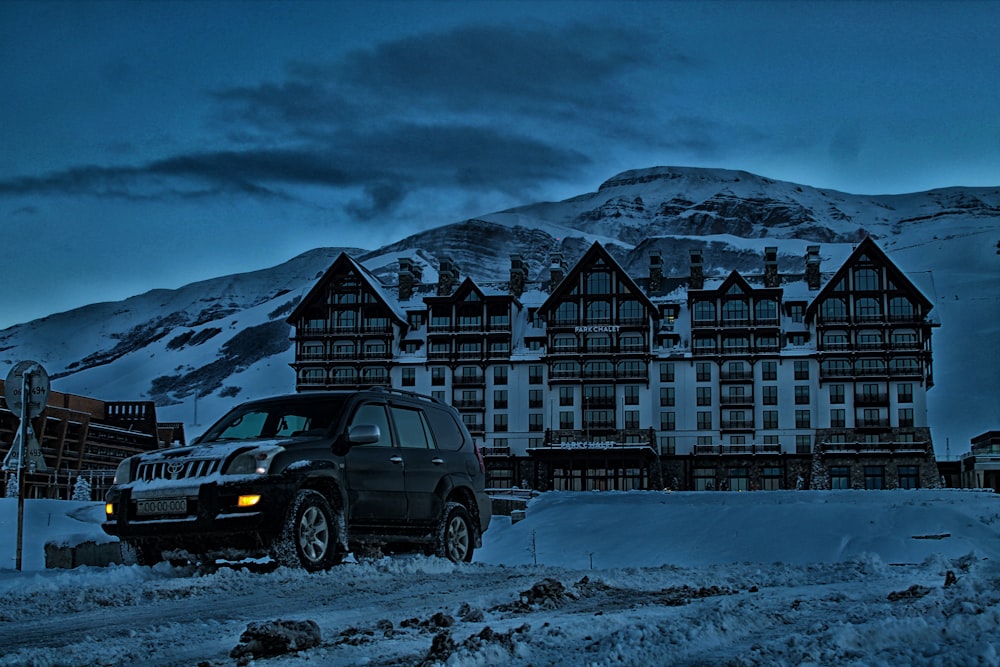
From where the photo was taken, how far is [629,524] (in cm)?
4544

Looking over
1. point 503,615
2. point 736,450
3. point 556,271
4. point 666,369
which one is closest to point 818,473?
point 736,450

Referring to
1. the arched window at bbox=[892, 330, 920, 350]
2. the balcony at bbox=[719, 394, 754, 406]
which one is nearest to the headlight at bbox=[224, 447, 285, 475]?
the balcony at bbox=[719, 394, 754, 406]

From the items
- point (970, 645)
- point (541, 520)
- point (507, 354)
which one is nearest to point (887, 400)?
point (507, 354)

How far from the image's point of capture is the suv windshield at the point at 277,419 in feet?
47.7

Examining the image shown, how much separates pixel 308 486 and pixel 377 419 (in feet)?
6.53

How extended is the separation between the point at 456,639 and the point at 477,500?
27.6 feet

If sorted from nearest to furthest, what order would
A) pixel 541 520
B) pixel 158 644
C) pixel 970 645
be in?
pixel 970 645, pixel 158 644, pixel 541 520

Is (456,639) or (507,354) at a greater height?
(507,354)

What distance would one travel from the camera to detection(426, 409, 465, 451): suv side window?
16.3 m

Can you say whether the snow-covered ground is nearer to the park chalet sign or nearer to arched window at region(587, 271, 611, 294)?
the park chalet sign

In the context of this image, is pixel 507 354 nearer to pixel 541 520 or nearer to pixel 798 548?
pixel 541 520

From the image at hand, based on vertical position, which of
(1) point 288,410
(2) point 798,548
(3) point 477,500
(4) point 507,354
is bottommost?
(2) point 798,548

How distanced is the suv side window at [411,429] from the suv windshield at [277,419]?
3.54 ft

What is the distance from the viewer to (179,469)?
1312 cm
